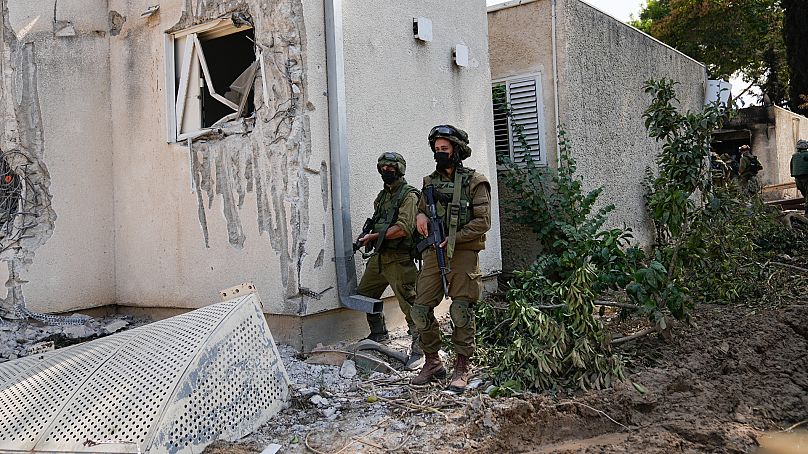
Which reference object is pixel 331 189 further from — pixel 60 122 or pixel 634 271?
pixel 60 122

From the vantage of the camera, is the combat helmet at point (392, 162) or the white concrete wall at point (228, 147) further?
the white concrete wall at point (228, 147)

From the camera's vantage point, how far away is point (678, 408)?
153 inches

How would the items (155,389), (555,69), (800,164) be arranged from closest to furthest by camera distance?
(155,389)
(555,69)
(800,164)

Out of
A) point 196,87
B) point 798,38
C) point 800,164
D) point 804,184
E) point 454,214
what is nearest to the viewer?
point 454,214

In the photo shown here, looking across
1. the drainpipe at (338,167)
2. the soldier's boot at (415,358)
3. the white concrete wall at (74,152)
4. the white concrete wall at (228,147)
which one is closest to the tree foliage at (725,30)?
the white concrete wall at (228,147)

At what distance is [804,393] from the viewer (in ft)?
13.7

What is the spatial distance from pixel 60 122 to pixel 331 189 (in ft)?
9.09

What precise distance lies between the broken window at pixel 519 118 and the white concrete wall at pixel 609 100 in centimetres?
31

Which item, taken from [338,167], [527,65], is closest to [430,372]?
[338,167]

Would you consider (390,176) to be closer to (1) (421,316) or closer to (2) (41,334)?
(1) (421,316)

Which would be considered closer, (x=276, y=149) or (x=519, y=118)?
(x=276, y=149)

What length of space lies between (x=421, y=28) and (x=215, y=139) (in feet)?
6.84

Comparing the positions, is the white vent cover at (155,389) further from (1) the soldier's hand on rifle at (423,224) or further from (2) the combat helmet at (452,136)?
(2) the combat helmet at (452,136)

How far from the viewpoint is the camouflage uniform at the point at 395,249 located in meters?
4.93
